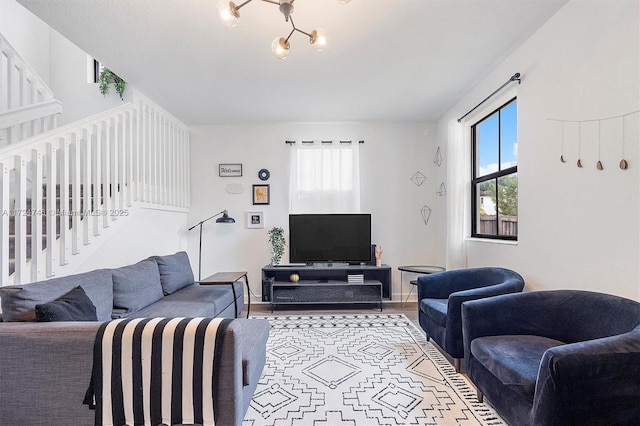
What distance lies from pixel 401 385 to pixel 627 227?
5.58ft

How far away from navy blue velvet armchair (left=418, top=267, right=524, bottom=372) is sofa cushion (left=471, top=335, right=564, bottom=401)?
0.40 meters

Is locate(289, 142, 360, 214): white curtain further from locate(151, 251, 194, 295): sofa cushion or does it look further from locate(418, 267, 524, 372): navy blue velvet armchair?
locate(418, 267, 524, 372): navy blue velvet armchair

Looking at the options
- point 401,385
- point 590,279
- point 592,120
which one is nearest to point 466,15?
point 592,120

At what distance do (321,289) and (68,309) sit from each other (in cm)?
290

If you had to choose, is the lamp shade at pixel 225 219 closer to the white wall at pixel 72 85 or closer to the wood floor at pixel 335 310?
the wood floor at pixel 335 310

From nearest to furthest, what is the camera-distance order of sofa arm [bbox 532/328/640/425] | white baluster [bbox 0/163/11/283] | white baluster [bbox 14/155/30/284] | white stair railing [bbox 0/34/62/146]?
sofa arm [bbox 532/328/640/425] < white baluster [bbox 0/163/11/283] < white baluster [bbox 14/155/30/284] < white stair railing [bbox 0/34/62/146]

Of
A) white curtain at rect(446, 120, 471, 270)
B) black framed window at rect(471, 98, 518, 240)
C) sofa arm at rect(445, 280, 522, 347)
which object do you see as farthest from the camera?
white curtain at rect(446, 120, 471, 270)

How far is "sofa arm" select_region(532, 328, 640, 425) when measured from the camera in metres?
1.33

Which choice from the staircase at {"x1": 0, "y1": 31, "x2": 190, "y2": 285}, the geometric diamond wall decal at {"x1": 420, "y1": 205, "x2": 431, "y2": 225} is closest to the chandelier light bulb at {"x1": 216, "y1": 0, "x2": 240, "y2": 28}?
the staircase at {"x1": 0, "y1": 31, "x2": 190, "y2": 285}

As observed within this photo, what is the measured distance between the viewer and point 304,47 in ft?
8.51

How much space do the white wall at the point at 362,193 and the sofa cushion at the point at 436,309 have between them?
5.49ft

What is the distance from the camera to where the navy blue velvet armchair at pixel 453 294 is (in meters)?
2.42

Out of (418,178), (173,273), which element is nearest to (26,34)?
(173,273)

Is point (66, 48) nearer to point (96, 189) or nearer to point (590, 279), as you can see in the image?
point (96, 189)
